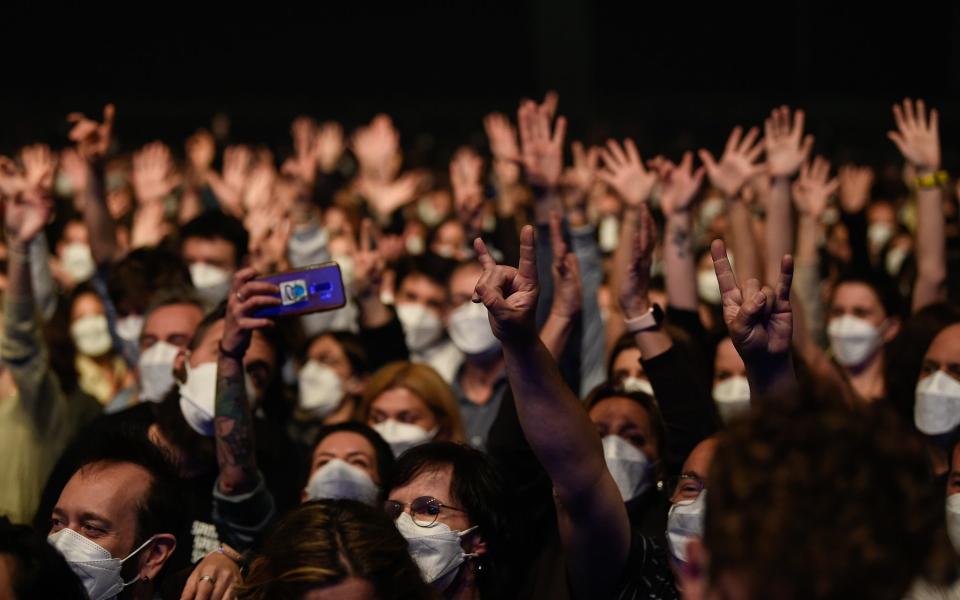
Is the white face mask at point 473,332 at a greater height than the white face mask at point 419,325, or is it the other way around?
the white face mask at point 419,325

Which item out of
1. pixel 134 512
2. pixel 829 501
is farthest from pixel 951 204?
pixel 829 501

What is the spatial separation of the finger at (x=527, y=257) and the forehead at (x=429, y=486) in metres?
0.69

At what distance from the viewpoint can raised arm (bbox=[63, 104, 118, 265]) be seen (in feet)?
15.1

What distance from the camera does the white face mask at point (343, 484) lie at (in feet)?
10.4

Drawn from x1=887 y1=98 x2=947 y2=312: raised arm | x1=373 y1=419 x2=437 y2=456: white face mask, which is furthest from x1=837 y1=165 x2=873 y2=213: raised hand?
x1=373 y1=419 x2=437 y2=456: white face mask

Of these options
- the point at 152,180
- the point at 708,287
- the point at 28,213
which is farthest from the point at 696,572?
the point at 152,180

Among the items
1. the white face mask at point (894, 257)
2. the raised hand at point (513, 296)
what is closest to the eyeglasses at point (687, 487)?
the raised hand at point (513, 296)

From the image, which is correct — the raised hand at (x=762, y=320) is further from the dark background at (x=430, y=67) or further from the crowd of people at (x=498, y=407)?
the dark background at (x=430, y=67)

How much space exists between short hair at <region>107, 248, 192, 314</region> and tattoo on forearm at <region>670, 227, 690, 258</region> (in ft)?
5.93

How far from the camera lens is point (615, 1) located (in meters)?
16.9

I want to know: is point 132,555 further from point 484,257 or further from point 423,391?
point 423,391

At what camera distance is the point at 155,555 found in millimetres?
2578

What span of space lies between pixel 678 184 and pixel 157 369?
1975mm

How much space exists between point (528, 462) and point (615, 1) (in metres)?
14.7
